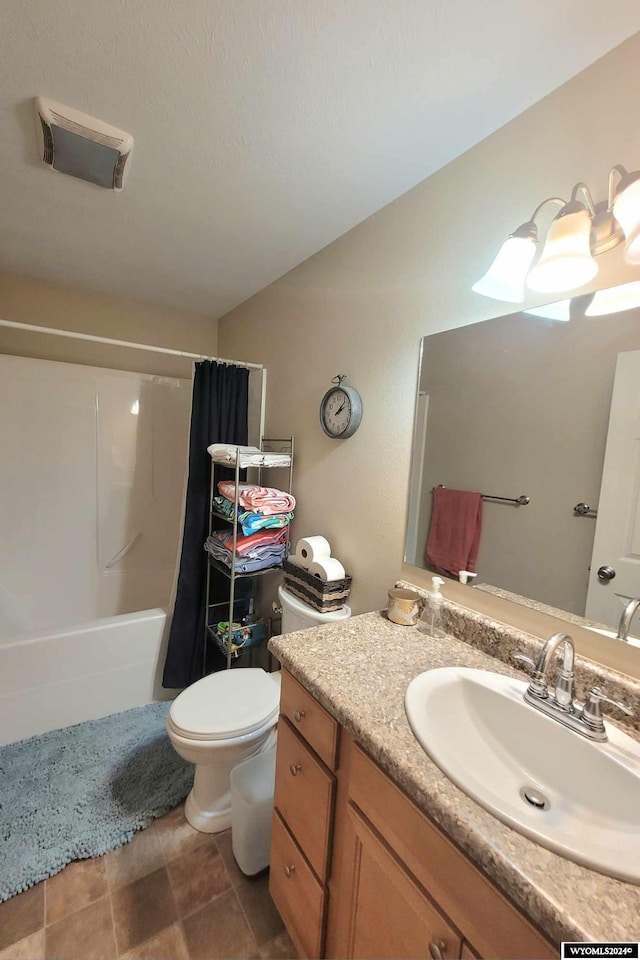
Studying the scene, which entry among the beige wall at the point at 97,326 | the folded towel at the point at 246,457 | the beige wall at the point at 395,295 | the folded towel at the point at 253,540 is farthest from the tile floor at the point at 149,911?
the beige wall at the point at 97,326

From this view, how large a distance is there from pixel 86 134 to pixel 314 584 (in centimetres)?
164

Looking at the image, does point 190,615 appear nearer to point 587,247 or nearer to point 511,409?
point 511,409

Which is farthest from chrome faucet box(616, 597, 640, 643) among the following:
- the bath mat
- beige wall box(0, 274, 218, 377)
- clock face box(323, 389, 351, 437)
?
beige wall box(0, 274, 218, 377)

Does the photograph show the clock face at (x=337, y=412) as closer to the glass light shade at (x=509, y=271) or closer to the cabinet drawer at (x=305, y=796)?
the glass light shade at (x=509, y=271)

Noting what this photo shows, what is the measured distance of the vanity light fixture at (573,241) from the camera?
78 centimetres

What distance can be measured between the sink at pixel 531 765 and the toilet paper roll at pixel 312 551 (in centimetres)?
73

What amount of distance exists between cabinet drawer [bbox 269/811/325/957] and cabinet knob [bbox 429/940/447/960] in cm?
38

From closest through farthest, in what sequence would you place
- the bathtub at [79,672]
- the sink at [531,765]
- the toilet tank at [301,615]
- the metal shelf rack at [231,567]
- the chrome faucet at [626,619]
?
the sink at [531,765] → the chrome faucet at [626,619] → the toilet tank at [301,615] → the bathtub at [79,672] → the metal shelf rack at [231,567]

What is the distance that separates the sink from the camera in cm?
55

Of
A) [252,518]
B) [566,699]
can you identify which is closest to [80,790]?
[252,518]

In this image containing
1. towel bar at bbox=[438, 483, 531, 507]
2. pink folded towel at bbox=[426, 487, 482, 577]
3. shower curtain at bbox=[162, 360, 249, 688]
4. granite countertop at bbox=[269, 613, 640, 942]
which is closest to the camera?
granite countertop at bbox=[269, 613, 640, 942]

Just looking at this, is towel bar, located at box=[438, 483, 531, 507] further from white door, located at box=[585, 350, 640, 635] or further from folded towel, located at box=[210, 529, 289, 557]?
folded towel, located at box=[210, 529, 289, 557]

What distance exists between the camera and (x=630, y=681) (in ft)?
2.67

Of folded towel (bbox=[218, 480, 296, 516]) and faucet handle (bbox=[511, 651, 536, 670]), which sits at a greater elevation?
folded towel (bbox=[218, 480, 296, 516])
